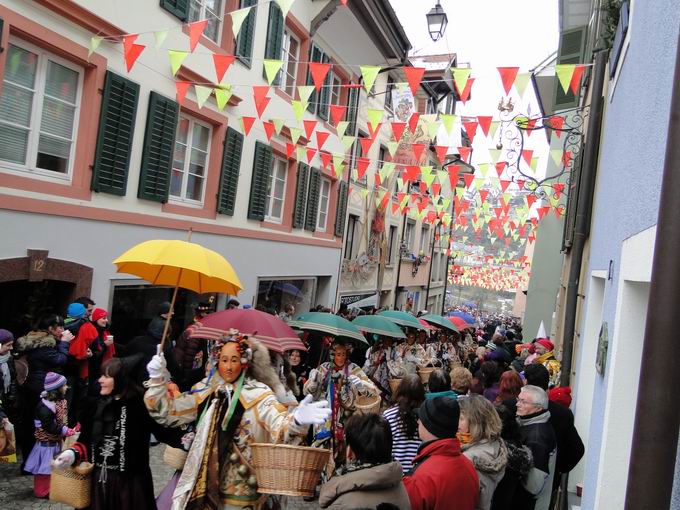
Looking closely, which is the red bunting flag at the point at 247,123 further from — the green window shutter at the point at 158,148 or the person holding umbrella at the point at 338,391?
the person holding umbrella at the point at 338,391

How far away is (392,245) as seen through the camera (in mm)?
26000

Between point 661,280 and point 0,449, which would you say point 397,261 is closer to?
point 0,449

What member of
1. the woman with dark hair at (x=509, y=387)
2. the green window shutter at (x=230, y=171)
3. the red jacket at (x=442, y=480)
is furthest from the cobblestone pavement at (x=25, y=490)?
the green window shutter at (x=230, y=171)

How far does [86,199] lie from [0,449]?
152 inches

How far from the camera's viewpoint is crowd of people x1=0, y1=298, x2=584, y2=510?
10.4 feet

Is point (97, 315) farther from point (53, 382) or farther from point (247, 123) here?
point (247, 123)

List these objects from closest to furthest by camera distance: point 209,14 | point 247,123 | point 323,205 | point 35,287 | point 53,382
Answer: point 53,382 < point 35,287 < point 209,14 < point 247,123 < point 323,205

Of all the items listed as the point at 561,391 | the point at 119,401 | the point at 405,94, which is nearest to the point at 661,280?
the point at 119,401

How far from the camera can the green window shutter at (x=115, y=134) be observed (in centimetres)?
833

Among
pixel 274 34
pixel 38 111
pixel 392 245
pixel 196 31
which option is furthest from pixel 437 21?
pixel 392 245

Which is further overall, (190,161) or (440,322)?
(440,322)

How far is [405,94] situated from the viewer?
22.4 m

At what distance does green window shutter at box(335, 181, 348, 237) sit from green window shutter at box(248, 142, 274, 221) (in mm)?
4834

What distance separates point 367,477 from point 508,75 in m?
5.99
